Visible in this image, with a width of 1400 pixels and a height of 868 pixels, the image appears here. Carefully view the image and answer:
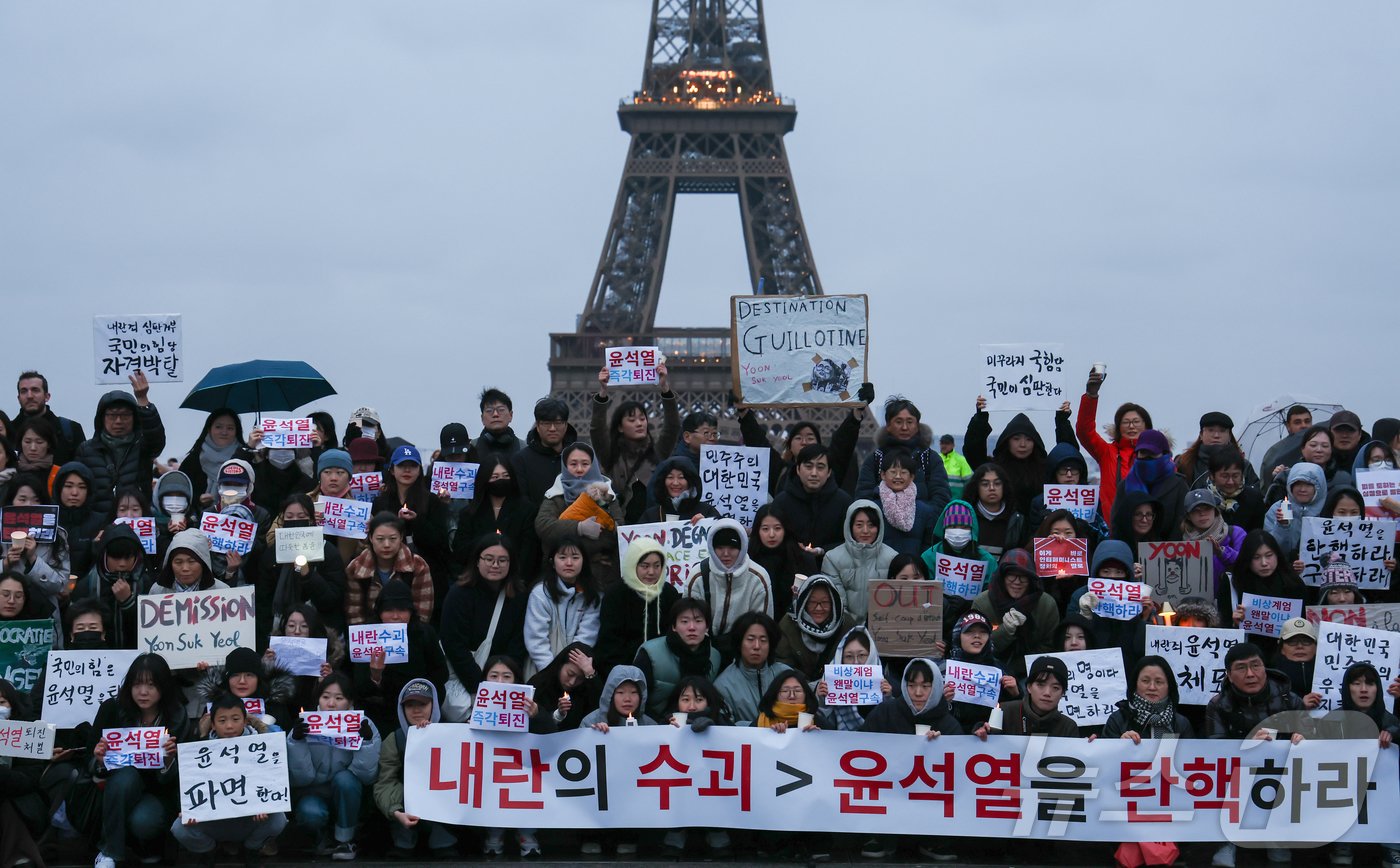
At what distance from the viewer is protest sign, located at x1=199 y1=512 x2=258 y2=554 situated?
33.8ft

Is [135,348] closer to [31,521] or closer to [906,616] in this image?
[31,521]

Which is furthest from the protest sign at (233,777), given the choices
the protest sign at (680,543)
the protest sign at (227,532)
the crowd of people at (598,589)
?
the protest sign at (680,543)

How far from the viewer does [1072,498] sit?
11172 millimetres

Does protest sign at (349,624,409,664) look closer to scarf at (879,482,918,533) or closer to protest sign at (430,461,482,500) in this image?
protest sign at (430,461,482,500)

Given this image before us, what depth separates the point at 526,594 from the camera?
1042cm

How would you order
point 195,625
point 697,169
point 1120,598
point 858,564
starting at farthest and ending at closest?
1. point 697,169
2. point 858,564
3. point 1120,598
4. point 195,625

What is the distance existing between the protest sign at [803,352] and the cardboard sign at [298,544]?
11.8 feet

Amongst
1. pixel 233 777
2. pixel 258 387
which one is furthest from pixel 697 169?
pixel 233 777

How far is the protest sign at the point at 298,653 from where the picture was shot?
9.68 metres

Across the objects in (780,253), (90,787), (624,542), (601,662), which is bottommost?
(90,787)

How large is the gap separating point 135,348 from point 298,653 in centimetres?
407

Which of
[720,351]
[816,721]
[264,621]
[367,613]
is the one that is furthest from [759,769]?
[720,351]

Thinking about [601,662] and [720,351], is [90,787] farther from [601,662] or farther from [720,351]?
[720,351]

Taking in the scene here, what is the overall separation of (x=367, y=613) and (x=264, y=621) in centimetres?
72
